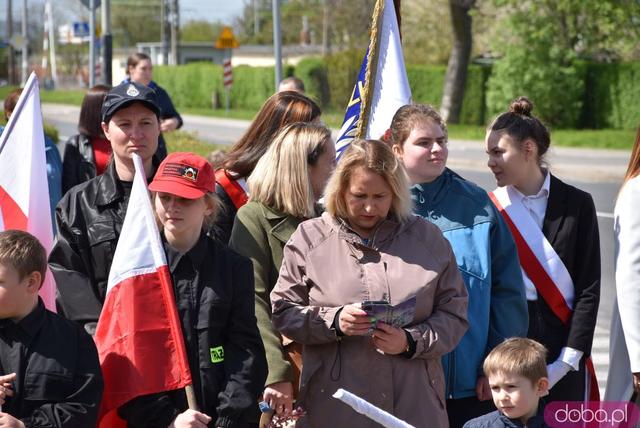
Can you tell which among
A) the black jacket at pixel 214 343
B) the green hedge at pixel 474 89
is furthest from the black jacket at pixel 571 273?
the green hedge at pixel 474 89

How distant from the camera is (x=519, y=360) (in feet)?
13.4

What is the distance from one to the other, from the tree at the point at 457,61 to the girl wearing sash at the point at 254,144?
98.2 ft

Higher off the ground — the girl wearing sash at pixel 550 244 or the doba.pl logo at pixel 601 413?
the girl wearing sash at pixel 550 244

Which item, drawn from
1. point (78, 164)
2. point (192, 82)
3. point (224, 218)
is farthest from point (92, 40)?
point (192, 82)

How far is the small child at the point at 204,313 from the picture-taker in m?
3.88

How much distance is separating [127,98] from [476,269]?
65.6 inches

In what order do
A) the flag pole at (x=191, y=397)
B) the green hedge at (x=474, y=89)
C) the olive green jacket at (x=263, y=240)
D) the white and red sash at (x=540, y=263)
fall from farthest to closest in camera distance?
the green hedge at (x=474, y=89) < the white and red sash at (x=540, y=263) < the olive green jacket at (x=263, y=240) < the flag pole at (x=191, y=397)

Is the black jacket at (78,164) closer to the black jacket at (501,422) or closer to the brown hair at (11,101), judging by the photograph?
the brown hair at (11,101)

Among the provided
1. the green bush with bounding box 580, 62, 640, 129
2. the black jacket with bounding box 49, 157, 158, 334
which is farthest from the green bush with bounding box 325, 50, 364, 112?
the black jacket with bounding box 49, 157, 158, 334

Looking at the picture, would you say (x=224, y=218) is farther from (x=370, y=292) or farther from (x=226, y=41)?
(x=226, y=41)

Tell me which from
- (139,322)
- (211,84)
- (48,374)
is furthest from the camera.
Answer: (211,84)

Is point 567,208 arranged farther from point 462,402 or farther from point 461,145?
point 461,145

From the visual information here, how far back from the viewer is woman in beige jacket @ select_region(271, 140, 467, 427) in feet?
13.0

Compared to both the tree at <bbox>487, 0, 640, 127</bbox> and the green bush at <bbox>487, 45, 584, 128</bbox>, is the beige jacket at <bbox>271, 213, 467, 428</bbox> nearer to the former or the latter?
the tree at <bbox>487, 0, 640, 127</bbox>
